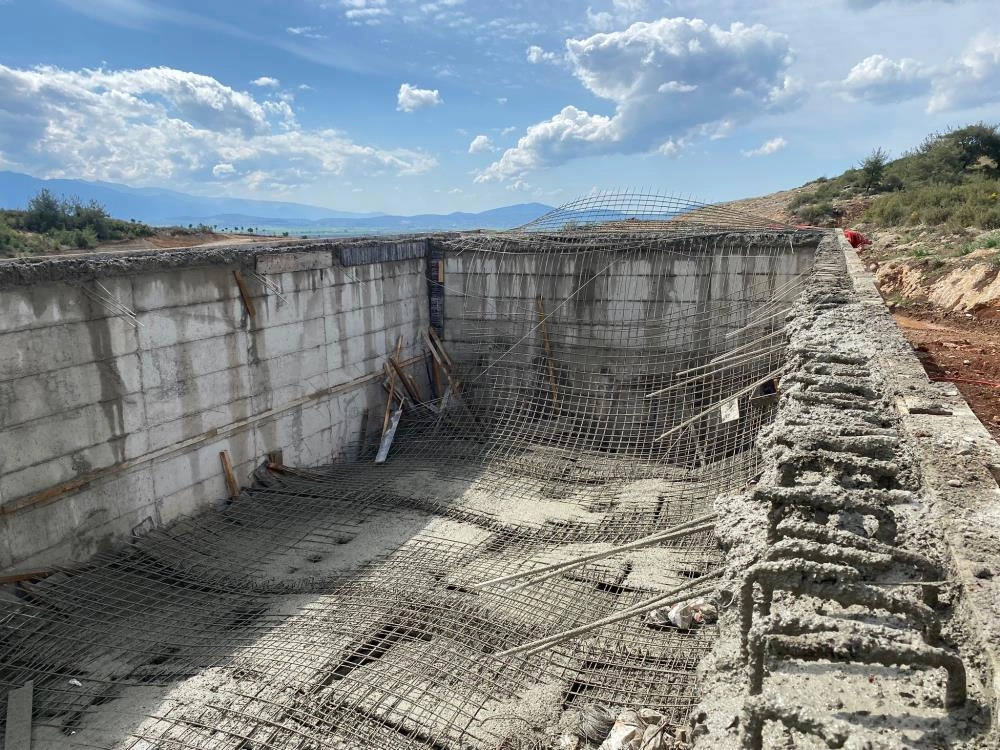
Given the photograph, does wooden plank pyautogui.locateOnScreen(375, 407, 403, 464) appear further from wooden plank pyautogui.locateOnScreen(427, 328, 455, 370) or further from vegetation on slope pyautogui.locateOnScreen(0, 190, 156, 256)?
vegetation on slope pyautogui.locateOnScreen(0, 190, 156, 256)

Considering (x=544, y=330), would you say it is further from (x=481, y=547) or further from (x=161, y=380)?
(x=161, y=380)

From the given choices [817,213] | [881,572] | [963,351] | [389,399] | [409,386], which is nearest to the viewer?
[881,572]

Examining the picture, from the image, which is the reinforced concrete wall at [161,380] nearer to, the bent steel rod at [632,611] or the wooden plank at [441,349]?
the wooden plank at [441,349]

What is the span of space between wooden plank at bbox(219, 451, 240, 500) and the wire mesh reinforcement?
0.08 m

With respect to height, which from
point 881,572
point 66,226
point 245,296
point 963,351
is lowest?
point 963,351

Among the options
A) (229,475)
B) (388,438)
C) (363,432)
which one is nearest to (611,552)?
(229,475)

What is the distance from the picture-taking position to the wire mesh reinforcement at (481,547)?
3625 millimetres

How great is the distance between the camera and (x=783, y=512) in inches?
78.7

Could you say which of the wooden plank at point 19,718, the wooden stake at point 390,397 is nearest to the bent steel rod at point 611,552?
the wooden plank at point 19,718

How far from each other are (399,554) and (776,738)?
4534mm

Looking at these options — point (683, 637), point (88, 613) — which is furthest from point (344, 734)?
point (88, 613)

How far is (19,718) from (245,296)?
393 centimetres

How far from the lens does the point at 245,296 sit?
663 cm

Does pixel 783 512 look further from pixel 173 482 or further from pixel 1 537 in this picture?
pixel 173 482
